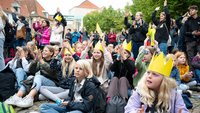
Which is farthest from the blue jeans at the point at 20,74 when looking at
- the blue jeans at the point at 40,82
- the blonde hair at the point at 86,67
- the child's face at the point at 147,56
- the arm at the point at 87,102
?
the child's face at the point at 147,56

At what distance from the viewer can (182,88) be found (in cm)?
711

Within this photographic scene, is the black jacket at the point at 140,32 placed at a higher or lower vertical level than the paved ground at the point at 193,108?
higher

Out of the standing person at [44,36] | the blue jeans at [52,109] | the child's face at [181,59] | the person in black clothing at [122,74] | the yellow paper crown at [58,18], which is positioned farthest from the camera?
the standing person at [44,36]

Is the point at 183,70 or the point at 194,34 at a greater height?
the point at 194,34

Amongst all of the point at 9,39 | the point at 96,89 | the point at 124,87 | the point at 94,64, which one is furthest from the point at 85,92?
the point at 9,39

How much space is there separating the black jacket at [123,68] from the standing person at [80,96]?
0.84 metres

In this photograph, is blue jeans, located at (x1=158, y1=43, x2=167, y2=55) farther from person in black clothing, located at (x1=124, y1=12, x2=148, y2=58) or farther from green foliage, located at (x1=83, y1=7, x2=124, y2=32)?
green foliage, located at (x1=83, y1=7, x2=124, y2=32)

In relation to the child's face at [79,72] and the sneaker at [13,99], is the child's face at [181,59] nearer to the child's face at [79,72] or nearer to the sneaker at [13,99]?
the child's face at [79,72]

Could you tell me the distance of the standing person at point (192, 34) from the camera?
881 centimetres

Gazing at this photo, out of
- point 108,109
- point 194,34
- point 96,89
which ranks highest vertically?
point 194,34

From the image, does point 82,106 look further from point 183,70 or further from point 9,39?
point 9,39

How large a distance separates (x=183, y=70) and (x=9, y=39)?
6.31 metres

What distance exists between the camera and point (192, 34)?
8.79 meters

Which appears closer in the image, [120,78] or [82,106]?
[82,106]
